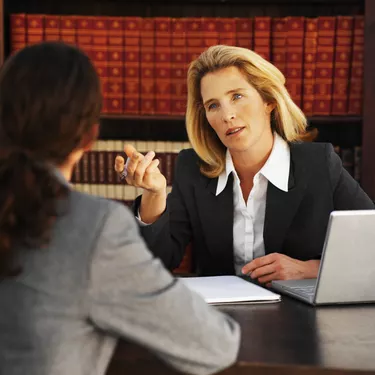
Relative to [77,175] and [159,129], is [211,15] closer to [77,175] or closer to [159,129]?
[159,129]

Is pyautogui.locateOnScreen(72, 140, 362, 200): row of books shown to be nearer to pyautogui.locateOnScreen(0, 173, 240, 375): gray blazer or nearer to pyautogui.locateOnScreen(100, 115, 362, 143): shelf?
pyautogui.locateOnScreen(100, 115, 362, 143): shelf

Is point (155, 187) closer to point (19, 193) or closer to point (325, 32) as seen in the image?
point (19, 193)

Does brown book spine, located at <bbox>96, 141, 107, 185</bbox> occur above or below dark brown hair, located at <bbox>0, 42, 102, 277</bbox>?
below

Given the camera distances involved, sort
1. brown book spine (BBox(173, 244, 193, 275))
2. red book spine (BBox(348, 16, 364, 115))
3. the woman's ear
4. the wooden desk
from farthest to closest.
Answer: brown book spine (BBox(173, 244, 193, 275)) → red book spine (BBox(348, 16, 364, 115)) → the woman's ear → the wooden desk

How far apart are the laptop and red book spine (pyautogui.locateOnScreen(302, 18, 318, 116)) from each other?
1.54 meters

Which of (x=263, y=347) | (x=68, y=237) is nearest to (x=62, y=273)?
(x=68, y=237)

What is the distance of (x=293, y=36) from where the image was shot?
9.87 feet

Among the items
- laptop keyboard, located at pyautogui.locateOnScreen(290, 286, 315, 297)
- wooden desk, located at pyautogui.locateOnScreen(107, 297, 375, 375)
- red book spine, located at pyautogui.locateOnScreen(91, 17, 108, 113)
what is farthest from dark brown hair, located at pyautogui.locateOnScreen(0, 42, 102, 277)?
red book spine, located at pyautogui.locateOnScreen(91, 17, 108, 113)

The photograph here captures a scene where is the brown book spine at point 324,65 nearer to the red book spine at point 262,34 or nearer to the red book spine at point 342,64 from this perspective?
the red book spine at point 342,64

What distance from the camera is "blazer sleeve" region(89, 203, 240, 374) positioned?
40.3 inches

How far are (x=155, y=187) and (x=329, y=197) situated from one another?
0.58 m

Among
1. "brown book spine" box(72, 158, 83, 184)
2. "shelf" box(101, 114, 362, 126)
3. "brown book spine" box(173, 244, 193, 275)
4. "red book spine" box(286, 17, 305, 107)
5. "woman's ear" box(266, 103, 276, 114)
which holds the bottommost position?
"brown book spine" box(173, 244, 193, 275)

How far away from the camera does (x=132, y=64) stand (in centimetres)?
307

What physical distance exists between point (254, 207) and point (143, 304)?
1216 mm
